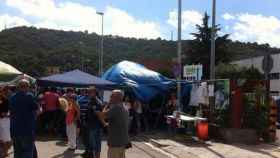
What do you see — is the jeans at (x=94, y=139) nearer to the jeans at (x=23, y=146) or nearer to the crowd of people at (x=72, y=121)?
the crowd of people at (x=72, y=121)

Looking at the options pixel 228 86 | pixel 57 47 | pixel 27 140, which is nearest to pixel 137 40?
pixel 57 47

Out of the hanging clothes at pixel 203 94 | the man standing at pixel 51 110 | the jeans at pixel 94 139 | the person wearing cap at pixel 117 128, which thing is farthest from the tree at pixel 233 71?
the person wearing cap at pixel 117 128

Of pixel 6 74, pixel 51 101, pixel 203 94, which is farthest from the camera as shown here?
pixel 51 101

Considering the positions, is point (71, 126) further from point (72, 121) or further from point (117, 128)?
point (117, 128)

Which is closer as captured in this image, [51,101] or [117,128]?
[117,128]

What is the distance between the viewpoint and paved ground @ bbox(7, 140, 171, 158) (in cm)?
1457

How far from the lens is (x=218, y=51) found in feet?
218

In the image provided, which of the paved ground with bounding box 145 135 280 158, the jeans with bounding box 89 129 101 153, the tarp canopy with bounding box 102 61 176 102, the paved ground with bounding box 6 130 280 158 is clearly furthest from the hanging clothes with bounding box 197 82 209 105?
the jeans with bounding box 89 129 101 153

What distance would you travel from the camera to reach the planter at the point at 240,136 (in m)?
17.5

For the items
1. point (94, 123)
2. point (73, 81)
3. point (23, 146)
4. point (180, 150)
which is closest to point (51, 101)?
point (73, 81)

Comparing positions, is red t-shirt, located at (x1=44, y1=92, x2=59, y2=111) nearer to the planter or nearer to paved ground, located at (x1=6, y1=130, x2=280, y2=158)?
paved ground, located at (x1=6, y1=130, x2=280, y2=158)

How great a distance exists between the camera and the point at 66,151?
15430 mm

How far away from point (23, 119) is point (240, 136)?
9457 mm

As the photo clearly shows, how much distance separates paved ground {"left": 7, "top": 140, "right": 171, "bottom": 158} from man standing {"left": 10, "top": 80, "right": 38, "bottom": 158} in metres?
→ 4.07
